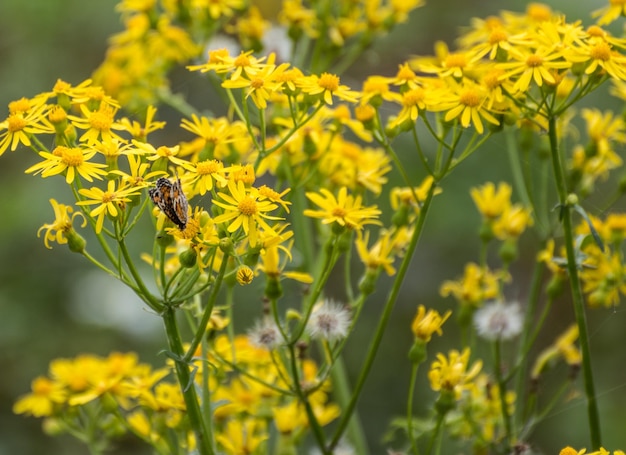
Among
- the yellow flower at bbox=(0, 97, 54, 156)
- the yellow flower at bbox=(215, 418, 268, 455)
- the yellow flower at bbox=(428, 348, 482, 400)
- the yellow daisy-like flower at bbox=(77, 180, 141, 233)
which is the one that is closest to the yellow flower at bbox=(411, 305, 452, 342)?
the yellow flower at bbox=(428, 348, 482, 400)

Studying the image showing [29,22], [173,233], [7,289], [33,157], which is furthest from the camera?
[29,22]

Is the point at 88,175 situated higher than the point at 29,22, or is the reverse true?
the point at 29,22

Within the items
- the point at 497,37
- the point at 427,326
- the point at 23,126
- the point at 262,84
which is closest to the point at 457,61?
the point at 497,37

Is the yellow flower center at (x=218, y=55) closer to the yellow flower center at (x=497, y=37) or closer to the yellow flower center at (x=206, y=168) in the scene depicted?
the yellow flower center at (x=206, y=168)

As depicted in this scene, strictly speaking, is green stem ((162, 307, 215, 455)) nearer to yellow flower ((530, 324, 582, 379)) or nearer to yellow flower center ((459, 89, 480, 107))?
yellow flower center ((459, 89, 480, 107))

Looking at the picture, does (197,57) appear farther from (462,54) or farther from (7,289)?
(7,289)

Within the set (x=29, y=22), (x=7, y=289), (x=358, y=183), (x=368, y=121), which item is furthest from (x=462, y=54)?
(x=29, y=22)
